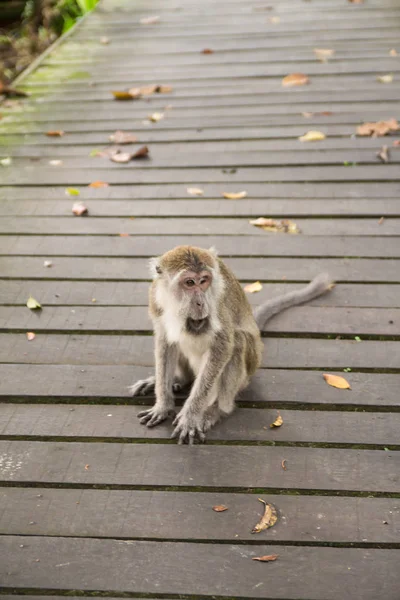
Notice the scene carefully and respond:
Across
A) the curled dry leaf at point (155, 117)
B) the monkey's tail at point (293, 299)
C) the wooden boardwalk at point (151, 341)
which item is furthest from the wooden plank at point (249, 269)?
the curled dry leaf at point (155, 117)

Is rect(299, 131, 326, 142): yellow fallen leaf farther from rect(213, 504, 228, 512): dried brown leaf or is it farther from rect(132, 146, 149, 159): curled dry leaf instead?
rect(213, 504, 228, 512): dried brown leaf

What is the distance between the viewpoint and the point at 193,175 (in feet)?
18.4

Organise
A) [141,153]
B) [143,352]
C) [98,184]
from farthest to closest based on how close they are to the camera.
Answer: [141,153] < [98,184] < [143,352]

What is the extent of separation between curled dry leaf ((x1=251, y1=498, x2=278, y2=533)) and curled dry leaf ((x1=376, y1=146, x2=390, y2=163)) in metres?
3.37

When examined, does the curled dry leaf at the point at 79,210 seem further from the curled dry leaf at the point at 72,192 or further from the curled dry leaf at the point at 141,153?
the curled dry leaf at the point at 141,153

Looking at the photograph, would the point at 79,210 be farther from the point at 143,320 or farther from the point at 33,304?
the point at 143,320

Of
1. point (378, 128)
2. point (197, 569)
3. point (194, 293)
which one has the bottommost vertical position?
point (378, 128)

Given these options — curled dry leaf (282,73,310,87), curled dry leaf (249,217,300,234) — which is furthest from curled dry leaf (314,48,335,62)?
curled dry leaf (249,217,300,234)

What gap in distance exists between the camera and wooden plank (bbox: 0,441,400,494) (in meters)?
3.05

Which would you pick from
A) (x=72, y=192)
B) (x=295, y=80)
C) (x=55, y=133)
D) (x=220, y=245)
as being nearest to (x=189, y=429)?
(x=220, y=245)

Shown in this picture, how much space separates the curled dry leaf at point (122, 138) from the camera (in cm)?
618

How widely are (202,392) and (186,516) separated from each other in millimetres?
650

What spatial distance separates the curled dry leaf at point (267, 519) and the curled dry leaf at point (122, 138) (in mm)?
3920

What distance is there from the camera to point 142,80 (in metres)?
7.37
